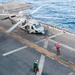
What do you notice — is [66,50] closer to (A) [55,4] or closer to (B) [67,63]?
(B) [67,63]

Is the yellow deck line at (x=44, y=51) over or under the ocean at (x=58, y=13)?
over

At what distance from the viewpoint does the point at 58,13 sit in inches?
2847

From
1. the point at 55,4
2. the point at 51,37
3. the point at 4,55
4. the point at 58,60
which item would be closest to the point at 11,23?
the point at 51,37

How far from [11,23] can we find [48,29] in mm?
11189

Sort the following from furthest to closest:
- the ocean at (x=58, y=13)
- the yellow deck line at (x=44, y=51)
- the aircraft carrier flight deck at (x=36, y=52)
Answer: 1. the ocean at (x=58, y=13)
2. the yellow deck line at (x=44, y=51)
3. the aircraft carrier flight deck at (x=36, y=52)

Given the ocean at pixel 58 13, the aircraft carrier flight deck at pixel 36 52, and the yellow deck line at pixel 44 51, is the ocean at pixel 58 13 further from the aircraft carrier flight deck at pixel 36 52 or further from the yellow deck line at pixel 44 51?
the yellow deck line at pixel 44 51

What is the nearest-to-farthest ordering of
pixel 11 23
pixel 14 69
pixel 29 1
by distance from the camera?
pixel 14 69 → pixel 11 23 → pixel 29 1

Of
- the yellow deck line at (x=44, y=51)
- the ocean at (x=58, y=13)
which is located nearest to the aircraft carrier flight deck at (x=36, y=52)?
the yellow deck line at (x=44, y=51)

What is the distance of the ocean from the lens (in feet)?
202

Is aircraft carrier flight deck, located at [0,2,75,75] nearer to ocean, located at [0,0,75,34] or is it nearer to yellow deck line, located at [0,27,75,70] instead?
yellow deck line, located at [0,27,75,70]

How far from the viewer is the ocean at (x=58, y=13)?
61506 mm

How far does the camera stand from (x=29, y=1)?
303 feet

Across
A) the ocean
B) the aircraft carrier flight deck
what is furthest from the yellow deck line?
the ocean

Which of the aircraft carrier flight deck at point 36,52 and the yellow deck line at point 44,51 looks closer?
the aircraft carrier flight deck at point 36,52
